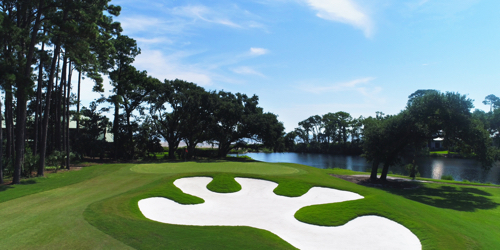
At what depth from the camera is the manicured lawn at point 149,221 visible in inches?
302

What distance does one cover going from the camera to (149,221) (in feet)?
30.8

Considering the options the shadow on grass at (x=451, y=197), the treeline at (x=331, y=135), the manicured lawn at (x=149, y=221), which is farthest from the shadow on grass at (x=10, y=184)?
the treeline at (x=331, y=135)

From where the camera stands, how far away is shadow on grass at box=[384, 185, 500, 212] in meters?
16.1

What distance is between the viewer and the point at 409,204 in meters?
12.9

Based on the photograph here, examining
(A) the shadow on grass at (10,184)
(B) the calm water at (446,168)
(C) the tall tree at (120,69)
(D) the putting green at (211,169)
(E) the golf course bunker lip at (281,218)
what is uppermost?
(C) the tall tree at (120,69)

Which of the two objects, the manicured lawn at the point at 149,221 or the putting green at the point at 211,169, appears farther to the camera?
the putting green at the point at 211,169

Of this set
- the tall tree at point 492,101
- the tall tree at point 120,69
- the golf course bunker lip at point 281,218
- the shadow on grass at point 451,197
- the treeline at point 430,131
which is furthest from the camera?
the tall tree at point 492,101

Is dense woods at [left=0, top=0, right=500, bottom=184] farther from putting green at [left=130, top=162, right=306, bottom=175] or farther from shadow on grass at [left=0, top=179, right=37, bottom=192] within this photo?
putting green at [left=130, top=162, right=306, bottom=175]

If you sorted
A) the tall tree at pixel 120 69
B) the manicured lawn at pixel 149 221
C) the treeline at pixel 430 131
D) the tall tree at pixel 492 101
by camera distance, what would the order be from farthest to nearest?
the tall tree at pixel 492 101
the tall tree at pixel 120 69
the treeline at pixel 430 131
the manicured lawn at pixel 149 221

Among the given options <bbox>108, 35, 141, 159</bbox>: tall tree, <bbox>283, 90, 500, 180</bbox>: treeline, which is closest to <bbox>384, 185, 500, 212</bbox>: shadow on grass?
<bbox>283, 90, 500, 180</bbox>: treeline

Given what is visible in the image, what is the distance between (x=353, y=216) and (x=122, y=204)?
9.62 m

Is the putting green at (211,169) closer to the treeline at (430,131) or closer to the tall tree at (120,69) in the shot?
the treeline at (430,131)

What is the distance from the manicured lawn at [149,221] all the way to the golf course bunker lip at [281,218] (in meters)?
0.46

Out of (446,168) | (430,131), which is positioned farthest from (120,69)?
(446,168)
